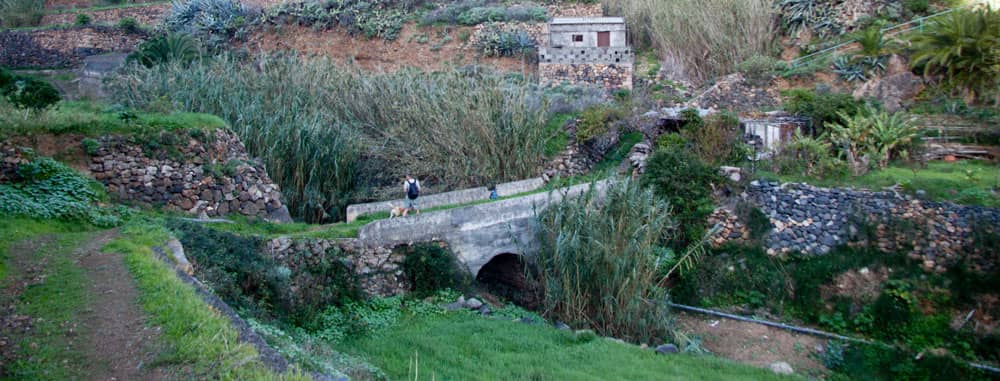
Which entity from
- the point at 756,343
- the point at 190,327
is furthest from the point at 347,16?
the point at 190,327

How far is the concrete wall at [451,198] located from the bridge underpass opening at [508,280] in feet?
5.61

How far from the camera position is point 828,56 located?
23156mm

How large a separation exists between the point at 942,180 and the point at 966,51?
5431mm

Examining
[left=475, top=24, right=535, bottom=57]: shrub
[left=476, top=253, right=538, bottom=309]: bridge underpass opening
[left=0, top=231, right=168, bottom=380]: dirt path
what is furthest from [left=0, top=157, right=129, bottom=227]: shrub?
[left=475, top=24, right=535, bottom=57]: shrub

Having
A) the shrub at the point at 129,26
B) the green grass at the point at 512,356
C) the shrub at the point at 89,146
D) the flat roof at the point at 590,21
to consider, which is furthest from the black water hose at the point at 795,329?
the shrub at the point at 129,26

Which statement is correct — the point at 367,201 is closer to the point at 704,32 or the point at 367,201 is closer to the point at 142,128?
the point at 142,128

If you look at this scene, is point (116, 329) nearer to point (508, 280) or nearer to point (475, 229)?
point (475, 229)

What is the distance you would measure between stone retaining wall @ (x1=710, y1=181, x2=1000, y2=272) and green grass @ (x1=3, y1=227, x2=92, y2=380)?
41.5ft

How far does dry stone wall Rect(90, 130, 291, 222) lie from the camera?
13008 millimetres

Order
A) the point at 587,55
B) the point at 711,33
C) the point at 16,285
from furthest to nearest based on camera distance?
the point at 587,55, the point at 711,33, the point at 16,285

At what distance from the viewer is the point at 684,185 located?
16.3 m

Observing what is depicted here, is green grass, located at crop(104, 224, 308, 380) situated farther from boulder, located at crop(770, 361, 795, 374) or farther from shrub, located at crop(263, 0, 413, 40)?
shrub, located at crop(263, 0, 413, 40)

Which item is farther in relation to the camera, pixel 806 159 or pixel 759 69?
pixel 759 69

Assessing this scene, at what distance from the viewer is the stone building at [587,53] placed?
85.1 feet
